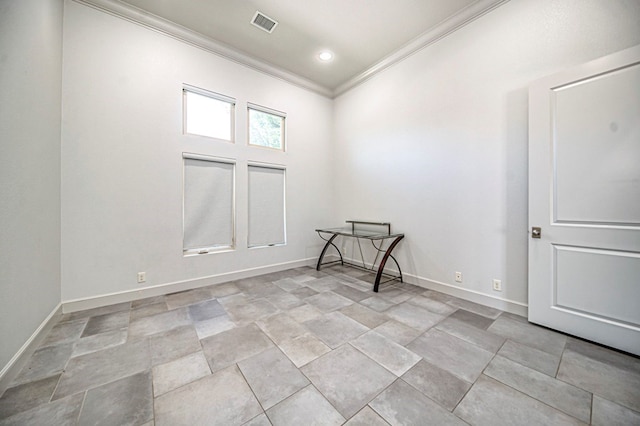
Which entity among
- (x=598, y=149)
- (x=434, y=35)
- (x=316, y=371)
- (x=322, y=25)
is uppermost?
(x=322, y=25)

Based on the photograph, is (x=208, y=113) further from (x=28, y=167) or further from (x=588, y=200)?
(x=588, y=200)

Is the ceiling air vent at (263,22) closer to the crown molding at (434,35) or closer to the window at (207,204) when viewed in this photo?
the crown molding at (434,35)

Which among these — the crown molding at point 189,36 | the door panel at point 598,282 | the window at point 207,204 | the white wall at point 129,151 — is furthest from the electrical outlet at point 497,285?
the crown molding at point 189,36

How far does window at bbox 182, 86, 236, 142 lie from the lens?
3229 millimetres

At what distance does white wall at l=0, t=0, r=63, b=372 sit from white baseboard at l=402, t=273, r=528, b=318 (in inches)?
152

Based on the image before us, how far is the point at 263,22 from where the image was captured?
9.71 ft

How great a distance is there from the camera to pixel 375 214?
3941mm

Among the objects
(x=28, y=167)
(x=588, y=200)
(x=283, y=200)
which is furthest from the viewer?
(x=283, y=200)

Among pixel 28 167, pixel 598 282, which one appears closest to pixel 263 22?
pixel 28 167

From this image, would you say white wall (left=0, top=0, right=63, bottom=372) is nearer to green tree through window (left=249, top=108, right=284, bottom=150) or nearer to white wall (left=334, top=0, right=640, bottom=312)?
green tree through window (left=249, top=108, right=284, bottom=150)

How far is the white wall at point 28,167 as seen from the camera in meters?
1.54

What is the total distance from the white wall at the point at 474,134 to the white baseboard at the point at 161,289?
2.21 meters

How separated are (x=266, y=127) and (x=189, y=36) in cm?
151

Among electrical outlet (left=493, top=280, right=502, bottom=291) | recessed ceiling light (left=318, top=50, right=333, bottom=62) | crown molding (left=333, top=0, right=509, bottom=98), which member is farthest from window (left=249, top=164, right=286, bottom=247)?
electrical outlet (left=493, top=280, right=502, bottom=291)
